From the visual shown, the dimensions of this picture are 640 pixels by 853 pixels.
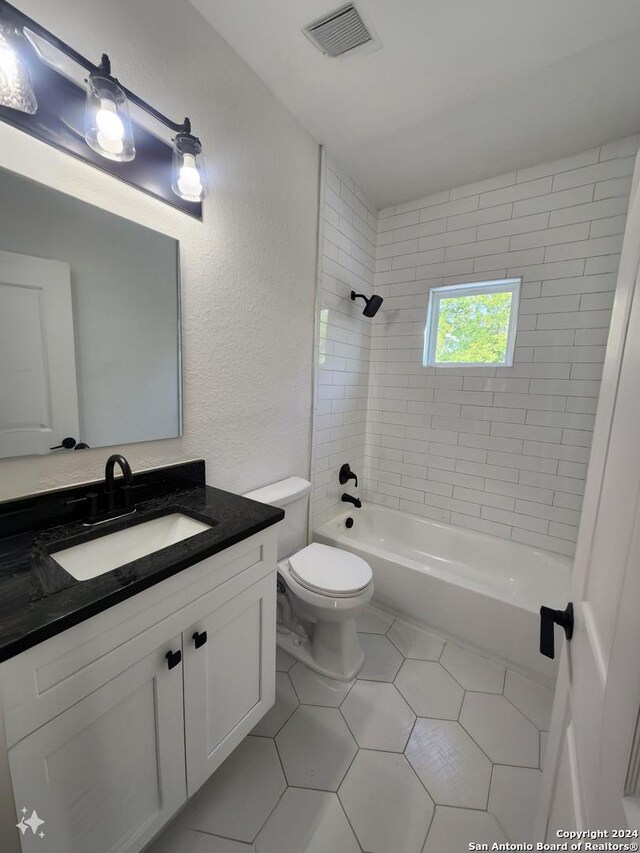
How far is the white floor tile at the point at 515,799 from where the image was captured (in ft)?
3.43

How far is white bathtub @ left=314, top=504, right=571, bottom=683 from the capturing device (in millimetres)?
1629

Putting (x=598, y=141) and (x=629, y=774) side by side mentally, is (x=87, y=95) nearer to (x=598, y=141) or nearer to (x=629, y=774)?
(x=629, y=774)

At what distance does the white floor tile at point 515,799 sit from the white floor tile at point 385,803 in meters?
0.23

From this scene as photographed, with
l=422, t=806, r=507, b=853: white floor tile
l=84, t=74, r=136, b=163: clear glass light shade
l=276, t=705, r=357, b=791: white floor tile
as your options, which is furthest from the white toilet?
l=84, t=74, r=136, b=163: clear glass light shade

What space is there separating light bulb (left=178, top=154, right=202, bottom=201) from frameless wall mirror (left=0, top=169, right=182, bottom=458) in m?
0.18

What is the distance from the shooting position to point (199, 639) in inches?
35.9

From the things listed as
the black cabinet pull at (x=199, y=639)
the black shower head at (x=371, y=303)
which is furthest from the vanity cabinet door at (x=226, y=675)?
the black shower head at (x=371, y=303)

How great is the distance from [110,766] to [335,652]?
1.05 metres

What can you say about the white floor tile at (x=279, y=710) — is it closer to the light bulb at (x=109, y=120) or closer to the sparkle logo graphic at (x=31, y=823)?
the sparkle logo graphic at (x=31, y=823)

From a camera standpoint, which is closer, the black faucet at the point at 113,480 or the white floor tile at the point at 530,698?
the black faucet at the point at 113,480

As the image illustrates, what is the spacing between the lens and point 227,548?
98 centimetres

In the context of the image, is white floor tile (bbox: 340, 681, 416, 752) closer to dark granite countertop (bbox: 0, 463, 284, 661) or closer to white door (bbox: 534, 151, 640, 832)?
white door (bbox: 534, 151, 640, 832)

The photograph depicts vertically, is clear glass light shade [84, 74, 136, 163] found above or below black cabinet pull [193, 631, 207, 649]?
above

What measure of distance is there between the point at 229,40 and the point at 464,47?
935mm
